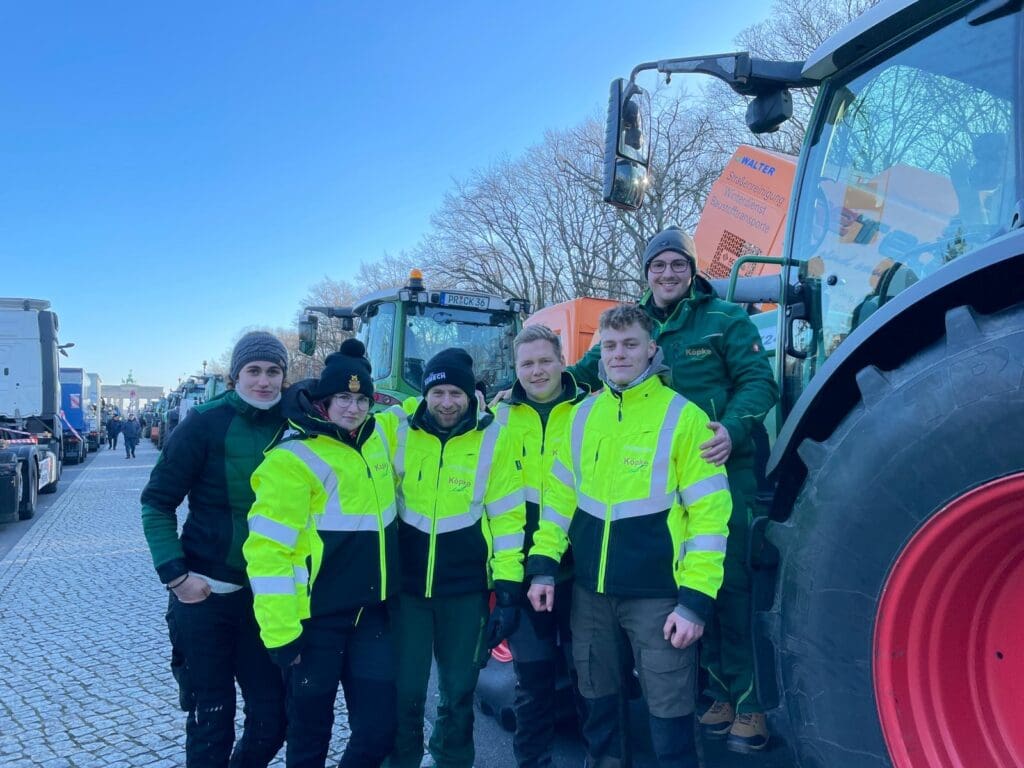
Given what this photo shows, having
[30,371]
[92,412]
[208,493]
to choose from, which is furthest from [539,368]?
[92,412]

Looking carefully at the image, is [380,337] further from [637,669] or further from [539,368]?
[637,669]

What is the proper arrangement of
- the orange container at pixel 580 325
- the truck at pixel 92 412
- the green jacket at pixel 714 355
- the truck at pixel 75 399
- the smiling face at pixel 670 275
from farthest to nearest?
the truck at pixel 92 412 < the truck at pixel 75 399 < the orange container at pixel 580 325 < the smiling face at pixel 670 275 < the green jacket at pixel 714 355

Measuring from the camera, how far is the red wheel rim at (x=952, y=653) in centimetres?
154

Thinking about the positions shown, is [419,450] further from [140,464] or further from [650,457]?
[140,464]

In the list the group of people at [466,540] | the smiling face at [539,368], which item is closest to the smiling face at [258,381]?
the group of people at [466,540]

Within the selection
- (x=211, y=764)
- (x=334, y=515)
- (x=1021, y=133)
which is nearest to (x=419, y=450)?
(x=334, y=515)

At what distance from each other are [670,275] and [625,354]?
1.75ft

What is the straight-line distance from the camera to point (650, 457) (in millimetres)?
2338

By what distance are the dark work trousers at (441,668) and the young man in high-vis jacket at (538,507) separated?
0.59ft

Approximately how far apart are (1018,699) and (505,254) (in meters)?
27.5

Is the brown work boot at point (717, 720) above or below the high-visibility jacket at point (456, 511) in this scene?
below

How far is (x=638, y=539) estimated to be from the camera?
7.61 ft

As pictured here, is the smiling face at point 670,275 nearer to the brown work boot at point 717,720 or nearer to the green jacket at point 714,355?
the green jacket at point 714,355

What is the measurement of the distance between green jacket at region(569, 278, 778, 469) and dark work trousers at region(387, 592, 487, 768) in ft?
3.75
